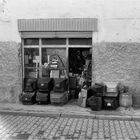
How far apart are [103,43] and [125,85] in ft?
5.15

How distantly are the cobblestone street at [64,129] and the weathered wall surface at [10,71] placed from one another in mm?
1473

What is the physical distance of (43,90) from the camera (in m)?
7.64

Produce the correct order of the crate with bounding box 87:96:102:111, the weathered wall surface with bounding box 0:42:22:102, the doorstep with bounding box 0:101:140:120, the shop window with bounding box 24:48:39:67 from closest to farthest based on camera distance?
the doorstep with bounding box 0:101:140:120 < the crate with bounding box 87:96:102:111 < the weathered wall surface with bounding box 0:42:22:102 < the shop window with bounding box 24:48:39:67

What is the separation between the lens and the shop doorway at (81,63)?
8.26 m

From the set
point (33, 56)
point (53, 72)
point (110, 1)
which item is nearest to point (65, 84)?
point (53, 72)

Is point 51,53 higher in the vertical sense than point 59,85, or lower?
higher

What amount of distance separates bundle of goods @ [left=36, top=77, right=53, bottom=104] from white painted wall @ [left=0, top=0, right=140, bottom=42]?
2.17 metres

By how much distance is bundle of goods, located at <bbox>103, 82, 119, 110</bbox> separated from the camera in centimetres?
703

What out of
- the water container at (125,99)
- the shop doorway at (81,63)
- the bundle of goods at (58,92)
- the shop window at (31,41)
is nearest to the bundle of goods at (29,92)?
the bundle of goods at (58,92)

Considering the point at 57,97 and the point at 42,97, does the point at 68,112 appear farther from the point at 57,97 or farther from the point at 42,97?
the point at 42,97

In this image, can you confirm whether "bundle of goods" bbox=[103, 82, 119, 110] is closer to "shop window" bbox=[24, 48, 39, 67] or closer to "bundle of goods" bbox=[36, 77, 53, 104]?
"bundle of goods" bbox=[36, 77, 53, 104]

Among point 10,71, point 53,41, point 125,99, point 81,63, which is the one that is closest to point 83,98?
point 125,99

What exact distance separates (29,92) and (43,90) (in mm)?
564

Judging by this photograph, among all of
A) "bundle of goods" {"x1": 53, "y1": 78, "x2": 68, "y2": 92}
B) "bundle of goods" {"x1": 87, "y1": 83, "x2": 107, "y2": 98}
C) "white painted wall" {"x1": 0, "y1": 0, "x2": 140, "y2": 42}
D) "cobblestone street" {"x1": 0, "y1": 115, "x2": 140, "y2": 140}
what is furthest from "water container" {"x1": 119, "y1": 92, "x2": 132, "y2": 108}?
"bundle of goods" {"x1": 53, "y1": 78, "x2": 68, "y2": 92}
